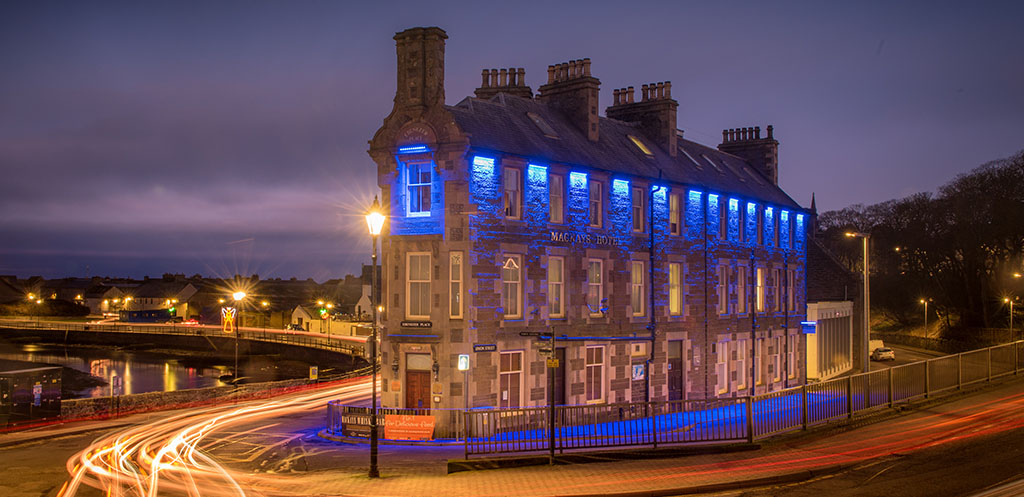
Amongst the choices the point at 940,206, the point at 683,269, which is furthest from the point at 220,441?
the point at 940,206

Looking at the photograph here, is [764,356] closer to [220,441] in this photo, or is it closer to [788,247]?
[788,247]

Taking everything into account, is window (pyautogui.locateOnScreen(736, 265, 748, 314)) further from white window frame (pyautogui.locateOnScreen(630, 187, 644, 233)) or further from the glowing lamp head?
the glowing lamp head

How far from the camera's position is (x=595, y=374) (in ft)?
96.4

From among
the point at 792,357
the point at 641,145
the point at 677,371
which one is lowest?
the point at 792,357

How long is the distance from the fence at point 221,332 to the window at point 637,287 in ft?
154


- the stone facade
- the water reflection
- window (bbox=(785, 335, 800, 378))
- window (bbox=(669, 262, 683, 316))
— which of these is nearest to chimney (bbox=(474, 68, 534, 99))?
the stone facade

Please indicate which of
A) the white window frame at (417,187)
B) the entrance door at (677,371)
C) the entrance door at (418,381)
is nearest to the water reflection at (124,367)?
the entrance door at (418,381)

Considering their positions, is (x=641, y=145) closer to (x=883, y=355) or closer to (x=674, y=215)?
(x=674, y=215)

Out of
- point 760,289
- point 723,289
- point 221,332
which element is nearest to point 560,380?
point 723,289

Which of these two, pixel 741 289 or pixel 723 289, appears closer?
pixel 723 289

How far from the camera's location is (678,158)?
37000 mm

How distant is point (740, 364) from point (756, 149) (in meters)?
15.5

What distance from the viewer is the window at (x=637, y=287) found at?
31.7 m

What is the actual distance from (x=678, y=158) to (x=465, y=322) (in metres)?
16.8
